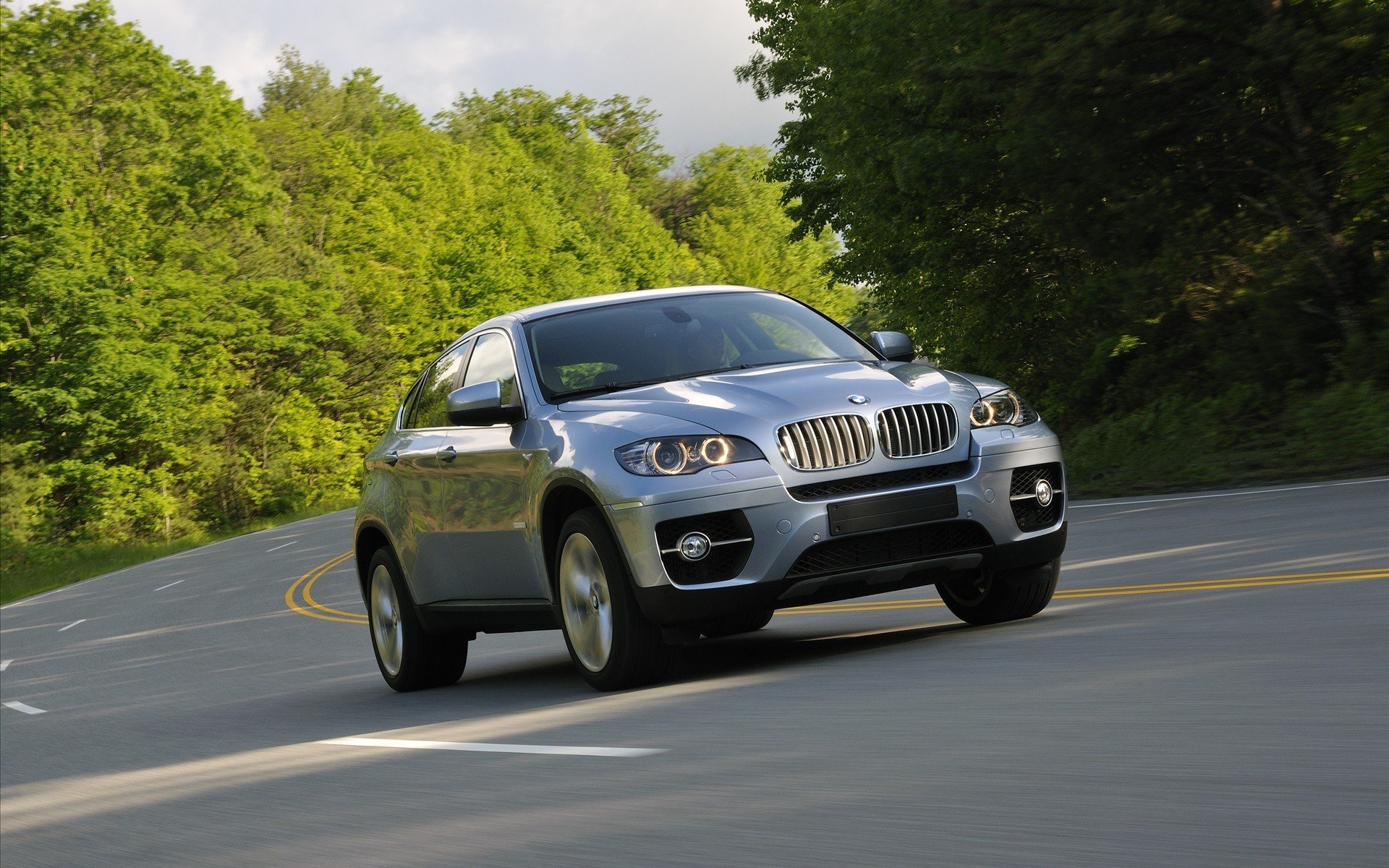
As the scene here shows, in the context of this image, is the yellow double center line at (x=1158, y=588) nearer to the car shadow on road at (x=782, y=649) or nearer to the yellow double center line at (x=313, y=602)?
the car shadow on road at (x=782, y=649)

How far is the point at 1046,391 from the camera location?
94.1ft

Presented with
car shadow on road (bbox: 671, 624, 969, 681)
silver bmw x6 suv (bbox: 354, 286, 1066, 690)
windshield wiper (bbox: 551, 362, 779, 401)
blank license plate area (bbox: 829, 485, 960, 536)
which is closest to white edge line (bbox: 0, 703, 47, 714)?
silver bmw x6 suv (bbox: 354, 286, 1066, 690)

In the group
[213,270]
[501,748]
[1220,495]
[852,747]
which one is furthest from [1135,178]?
[213,270]

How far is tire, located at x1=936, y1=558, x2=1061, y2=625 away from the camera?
8461mm

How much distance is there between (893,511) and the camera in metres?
7.47

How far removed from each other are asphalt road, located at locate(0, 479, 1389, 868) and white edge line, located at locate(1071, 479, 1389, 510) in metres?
3.16

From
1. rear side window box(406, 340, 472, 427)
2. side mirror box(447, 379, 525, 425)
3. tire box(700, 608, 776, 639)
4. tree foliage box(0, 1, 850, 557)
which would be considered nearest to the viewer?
tire box(700, 608, 776, 639)

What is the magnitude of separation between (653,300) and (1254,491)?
911 centimetres

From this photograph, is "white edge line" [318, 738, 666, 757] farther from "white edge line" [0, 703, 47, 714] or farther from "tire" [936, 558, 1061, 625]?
"white edge line" [0, 703, 47, 714]

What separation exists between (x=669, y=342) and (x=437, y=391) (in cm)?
177

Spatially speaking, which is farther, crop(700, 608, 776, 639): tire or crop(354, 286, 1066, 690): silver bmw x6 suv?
crop(700, 608, 776, 639): tire

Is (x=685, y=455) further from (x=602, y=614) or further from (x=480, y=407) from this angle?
(x=480, y=407)

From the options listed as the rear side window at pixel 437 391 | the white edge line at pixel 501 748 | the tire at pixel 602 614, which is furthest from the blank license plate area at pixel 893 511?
the rear side window at pixel 437 391

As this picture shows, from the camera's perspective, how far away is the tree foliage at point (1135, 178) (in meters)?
21.3
